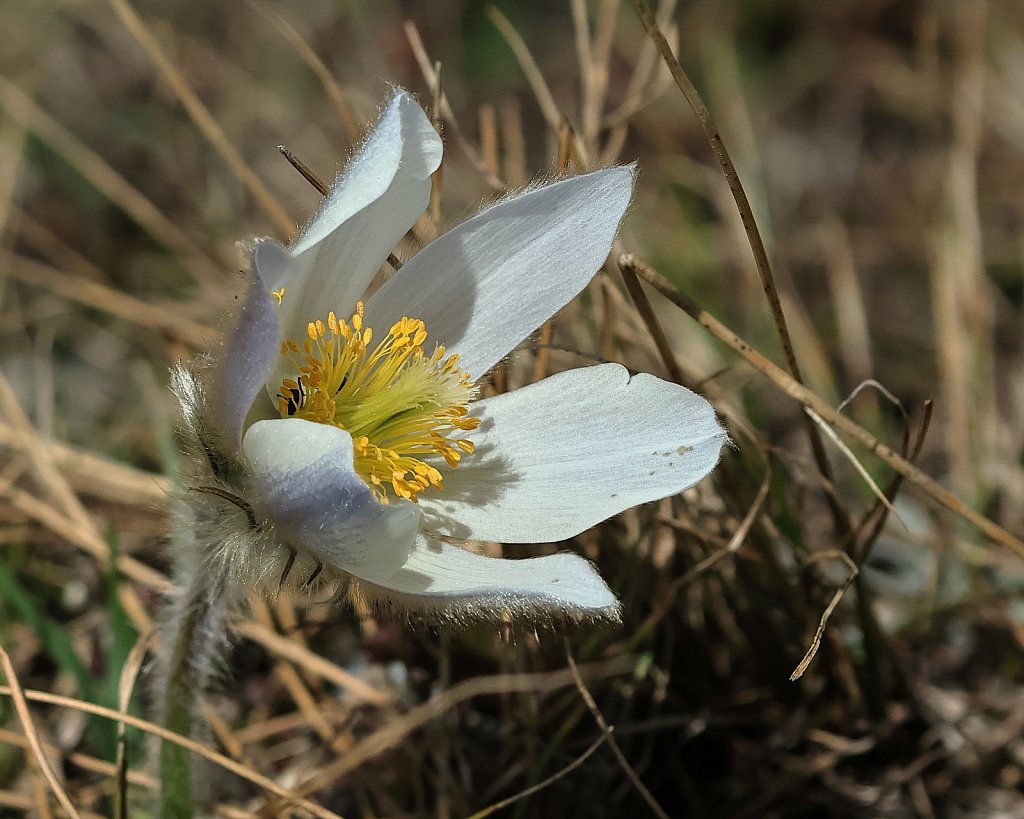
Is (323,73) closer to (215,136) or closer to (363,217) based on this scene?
(215,136)

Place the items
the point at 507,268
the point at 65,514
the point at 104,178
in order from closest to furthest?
the point at 507,268
the point at 65,514
the point at 104,178

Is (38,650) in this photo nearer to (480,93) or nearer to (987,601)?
(987,601)

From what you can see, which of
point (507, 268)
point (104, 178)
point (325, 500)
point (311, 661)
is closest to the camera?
point (325, 500)

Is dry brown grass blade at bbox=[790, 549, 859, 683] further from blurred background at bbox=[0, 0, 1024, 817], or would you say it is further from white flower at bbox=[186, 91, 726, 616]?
white flower at bbox=[186, 91, 726, 616]

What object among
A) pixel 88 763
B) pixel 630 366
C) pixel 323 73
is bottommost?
pixel 630 366

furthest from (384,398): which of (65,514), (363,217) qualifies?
(65,514)

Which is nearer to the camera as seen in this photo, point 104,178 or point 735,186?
point 735,186

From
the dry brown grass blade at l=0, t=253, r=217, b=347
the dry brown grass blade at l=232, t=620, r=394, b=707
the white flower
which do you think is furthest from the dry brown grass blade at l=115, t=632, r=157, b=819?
the dry brown grass blade at l=0, t=253, r=217, b=347

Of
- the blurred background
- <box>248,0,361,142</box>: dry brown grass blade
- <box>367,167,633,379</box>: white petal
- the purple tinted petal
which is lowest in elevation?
the blurred background
